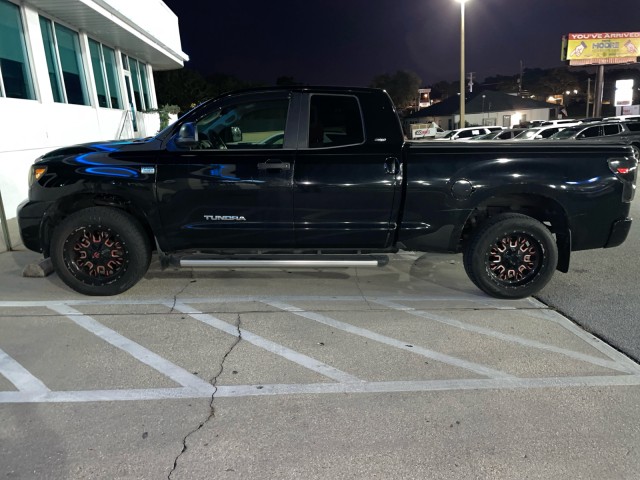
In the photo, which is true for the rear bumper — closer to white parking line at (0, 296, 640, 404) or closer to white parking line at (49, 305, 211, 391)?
white parking line at (0, 296, 640, 404)

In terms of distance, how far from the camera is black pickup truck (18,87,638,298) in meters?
4.62

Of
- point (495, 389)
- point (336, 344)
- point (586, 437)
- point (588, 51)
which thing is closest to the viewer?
point (586, 437)

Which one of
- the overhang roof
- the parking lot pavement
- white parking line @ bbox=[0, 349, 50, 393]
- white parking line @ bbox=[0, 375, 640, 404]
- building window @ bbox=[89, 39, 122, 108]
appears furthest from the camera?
building window @ bbox=[89, 39, 122, 108]

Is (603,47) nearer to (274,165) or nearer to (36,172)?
A: (274,165)

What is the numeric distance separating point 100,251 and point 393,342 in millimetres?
3026

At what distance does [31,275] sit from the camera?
5715mm

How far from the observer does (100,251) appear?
4902mm

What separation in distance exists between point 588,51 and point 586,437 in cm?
4782

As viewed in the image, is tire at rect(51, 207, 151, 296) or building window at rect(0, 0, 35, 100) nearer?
tire at rect(51, 207, 151, 296)

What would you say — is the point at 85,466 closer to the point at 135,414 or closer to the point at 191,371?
the point at 135,414

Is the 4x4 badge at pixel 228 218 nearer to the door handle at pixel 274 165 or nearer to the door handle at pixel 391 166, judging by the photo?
the door handle at pixel 274 165

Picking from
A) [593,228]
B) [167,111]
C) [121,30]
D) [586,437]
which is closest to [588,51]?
[167,111]

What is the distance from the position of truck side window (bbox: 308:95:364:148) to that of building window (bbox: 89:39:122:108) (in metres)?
12.1

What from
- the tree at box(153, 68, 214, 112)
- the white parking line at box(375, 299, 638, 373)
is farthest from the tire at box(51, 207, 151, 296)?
the tree at box(153, 68, 214, 112)
